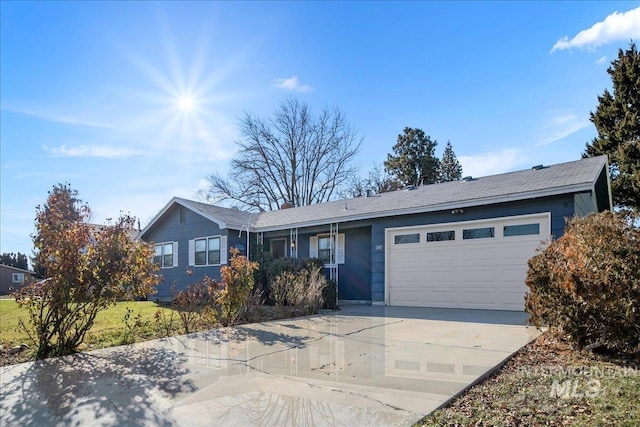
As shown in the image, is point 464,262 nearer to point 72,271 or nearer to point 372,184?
point 72,271

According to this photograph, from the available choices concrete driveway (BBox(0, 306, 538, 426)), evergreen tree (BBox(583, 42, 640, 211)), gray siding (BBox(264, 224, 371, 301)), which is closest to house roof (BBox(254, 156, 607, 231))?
gray siding (BBox(264, 224, 371, 301))

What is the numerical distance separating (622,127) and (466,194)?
16.2 m

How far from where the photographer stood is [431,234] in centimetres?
1145

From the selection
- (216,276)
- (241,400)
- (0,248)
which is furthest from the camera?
(0,248)

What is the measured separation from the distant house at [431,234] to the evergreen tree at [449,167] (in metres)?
22.1

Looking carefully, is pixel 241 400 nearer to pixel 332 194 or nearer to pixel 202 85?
pixel 202 85

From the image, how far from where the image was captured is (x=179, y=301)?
25.1ft

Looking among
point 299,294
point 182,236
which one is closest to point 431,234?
point 299,294

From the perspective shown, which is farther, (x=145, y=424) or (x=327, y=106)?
(x=327, y=106)

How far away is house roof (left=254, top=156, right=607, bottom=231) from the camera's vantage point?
9.47m

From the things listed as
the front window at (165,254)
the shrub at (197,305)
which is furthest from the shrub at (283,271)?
the front window at (165,254)

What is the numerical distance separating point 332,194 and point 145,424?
28.1m

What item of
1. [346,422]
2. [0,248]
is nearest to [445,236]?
[346,422]

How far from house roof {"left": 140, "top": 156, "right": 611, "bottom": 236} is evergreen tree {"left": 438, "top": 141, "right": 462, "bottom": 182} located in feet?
72.1
